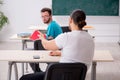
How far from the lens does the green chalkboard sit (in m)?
7.95

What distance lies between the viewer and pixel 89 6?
7.96 meters

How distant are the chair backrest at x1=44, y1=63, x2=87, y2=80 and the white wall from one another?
18.4 feet

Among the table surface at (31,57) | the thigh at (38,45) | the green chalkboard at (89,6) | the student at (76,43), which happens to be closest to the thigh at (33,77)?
the table surface at (31,57)

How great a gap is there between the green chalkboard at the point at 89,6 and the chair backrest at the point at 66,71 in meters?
5.56

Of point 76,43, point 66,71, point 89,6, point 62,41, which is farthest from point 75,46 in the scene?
point 89,6

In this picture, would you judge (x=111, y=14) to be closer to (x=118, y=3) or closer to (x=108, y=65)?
(x=118, y=3)

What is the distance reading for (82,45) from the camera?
263cm

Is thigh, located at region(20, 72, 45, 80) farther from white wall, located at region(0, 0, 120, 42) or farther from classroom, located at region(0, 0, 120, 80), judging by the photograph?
white wall, located at region(0, 0, 120, 42)

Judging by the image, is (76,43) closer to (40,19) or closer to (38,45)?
(38,45)

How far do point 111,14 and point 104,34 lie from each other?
644mm

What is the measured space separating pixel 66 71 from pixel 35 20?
5.89 metres

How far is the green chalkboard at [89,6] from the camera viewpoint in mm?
7949

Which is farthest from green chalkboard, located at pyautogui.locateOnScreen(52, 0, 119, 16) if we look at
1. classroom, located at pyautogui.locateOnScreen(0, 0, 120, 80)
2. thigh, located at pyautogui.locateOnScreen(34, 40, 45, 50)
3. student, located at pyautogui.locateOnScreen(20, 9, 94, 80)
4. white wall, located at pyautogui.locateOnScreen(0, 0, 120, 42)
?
student, located at pyautogui.locateOnScreen(20, 9, 94, 80)

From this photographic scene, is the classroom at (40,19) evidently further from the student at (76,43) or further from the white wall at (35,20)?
the student at (76,43)
